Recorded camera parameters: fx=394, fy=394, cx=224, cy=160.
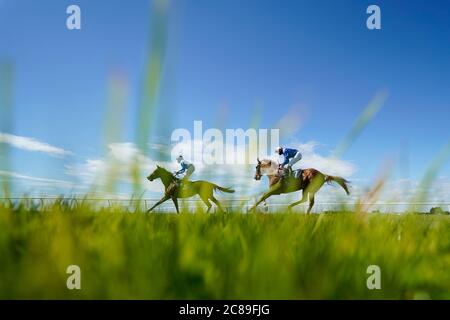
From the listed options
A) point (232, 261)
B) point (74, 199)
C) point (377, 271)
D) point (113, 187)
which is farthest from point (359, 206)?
point (74, 199)

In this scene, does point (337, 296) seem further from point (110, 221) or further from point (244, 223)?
point (110, 221)

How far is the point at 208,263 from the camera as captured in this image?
191 cm

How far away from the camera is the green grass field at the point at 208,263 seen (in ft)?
5.60

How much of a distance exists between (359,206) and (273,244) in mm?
850

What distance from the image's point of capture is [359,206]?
8.68 feet

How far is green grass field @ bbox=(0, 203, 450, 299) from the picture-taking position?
171 centimetres

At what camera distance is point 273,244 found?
6.92ft
